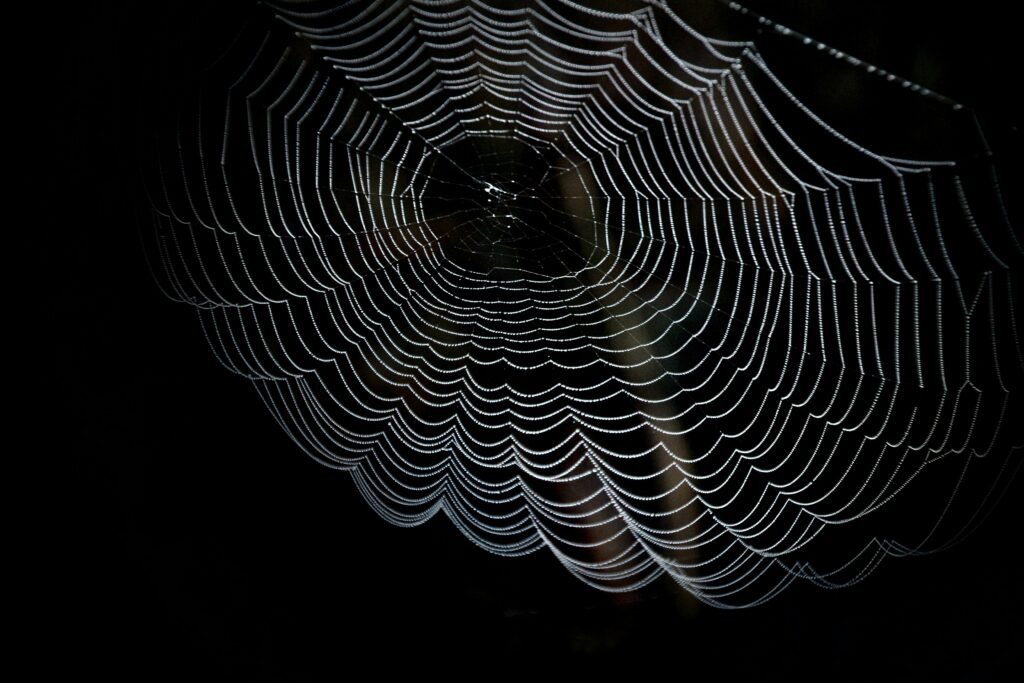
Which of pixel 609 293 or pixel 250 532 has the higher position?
pixel 609 293

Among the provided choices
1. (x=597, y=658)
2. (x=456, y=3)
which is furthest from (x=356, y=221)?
(x=597, y=658)

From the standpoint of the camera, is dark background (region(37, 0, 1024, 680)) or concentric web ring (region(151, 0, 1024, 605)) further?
concentric web ring (region(151, 0, 1024, 605))

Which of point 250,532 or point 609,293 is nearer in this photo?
point 250,532

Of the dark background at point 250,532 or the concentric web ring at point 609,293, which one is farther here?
the concentric web ring at point 609,293
